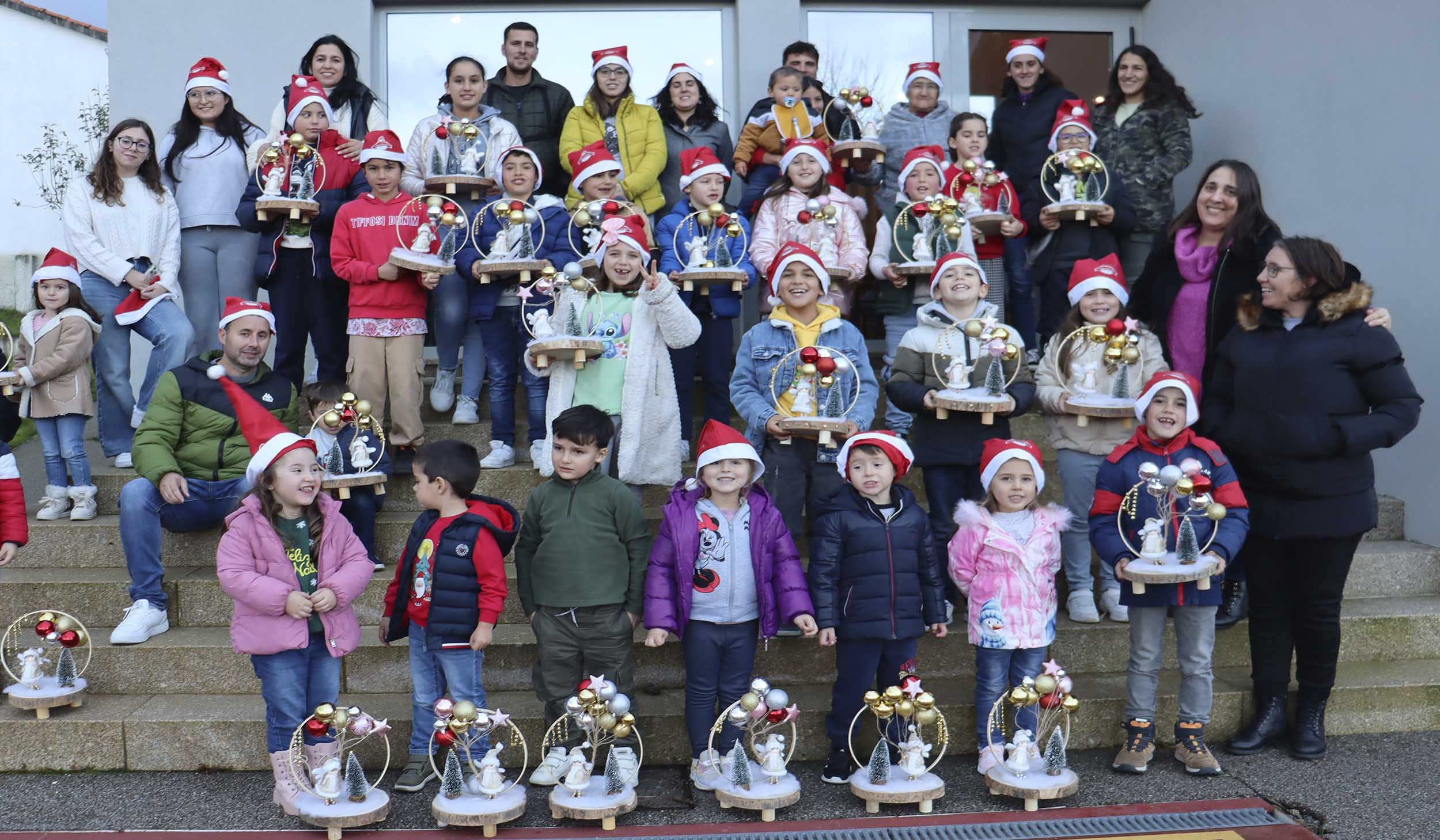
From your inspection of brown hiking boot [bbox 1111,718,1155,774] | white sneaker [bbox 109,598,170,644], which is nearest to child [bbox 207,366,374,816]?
white sneaker [bbox 109,598,170,644]

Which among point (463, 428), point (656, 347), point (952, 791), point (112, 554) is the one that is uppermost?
point (656, 347)

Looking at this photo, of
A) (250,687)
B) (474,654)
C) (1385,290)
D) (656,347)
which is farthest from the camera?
(1385,290)

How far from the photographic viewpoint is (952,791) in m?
4.73

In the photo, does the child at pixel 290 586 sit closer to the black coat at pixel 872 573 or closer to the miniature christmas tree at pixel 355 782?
the miniature christmas tree at pixel 355 782

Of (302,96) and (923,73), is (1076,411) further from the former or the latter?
(302,96)

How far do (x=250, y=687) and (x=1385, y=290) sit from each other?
20.3 feet

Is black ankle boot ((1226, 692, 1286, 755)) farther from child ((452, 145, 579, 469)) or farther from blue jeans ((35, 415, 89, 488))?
blue jeans ((35, 415, 89, 488))

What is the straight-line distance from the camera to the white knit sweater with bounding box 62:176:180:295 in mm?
6586

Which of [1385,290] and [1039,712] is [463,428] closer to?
[1039,712]

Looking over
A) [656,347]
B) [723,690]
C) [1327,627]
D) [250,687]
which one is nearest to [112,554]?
[250,687]

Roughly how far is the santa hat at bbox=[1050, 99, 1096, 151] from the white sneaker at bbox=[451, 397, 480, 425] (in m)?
3.80

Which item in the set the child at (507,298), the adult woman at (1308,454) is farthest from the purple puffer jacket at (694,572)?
the adult woman at (1308,454)

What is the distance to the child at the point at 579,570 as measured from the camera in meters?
4.75

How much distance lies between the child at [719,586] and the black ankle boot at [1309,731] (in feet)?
7.05
